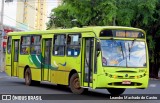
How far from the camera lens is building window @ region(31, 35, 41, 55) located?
81.0 ft

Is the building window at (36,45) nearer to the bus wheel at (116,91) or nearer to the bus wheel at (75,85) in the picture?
the bus wheel at (75,85)

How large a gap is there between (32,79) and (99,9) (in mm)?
18110

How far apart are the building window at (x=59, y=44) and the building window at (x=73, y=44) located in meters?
0.52

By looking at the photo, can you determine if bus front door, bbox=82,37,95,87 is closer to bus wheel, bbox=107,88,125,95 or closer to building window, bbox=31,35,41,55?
bus wheel, bbox=107,88,125,95

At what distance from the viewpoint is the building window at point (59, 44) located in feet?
72.0

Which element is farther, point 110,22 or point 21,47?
point 110,22

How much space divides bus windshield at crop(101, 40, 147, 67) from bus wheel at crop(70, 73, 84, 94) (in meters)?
2.28

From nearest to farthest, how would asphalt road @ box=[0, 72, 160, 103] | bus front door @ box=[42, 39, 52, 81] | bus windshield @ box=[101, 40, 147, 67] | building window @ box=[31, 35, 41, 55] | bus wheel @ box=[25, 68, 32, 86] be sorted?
asphalt road @ box=[0, 72, 160, 103]
bus windshield @ box=[101, 40, 147, 67]
bus front door @ box=[42, 39, 52, 81]
building window @ box=[31, 35, 41, 55]
bus wheel @ box=[25, 68, 32, 86]

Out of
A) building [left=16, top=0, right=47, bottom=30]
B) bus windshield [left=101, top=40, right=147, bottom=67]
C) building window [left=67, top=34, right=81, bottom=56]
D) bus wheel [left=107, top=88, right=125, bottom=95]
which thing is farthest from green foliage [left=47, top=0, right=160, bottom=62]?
building [left=16, top=0, right=47, bottom=30]

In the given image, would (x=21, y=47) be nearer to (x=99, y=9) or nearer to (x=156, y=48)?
(x=99, y=9)

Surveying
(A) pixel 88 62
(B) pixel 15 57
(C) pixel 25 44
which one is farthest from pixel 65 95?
(B) pixel 15 57

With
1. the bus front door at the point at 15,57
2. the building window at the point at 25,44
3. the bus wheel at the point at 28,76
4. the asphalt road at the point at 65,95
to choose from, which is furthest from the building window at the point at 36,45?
the asphalt road at the point at 65,95

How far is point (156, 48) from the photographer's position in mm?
49844

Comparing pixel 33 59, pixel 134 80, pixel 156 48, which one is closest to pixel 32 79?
pixel 33 59
